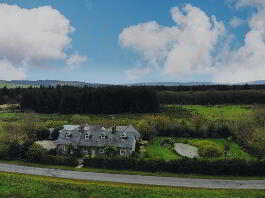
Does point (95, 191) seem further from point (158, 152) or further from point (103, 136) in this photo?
point (158, 152)

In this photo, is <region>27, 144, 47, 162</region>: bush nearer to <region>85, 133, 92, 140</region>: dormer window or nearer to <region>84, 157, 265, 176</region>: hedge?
<region>85, 133, 92, 140</region>: dormer window

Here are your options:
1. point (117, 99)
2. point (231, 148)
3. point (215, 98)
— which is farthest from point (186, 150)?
point (215, 98)

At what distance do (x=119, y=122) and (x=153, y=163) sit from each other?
3532 cm

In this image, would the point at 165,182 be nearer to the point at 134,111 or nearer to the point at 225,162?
the point at 225,162

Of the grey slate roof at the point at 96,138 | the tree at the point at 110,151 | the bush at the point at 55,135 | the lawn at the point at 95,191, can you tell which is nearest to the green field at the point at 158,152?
the grey slate roof at the point at 96,138

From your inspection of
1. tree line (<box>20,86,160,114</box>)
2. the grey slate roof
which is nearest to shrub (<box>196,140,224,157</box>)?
the grey slate roof

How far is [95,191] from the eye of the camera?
4888cm

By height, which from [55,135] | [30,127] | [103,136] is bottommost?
[55,135]

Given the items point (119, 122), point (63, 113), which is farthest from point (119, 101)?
point (119, 122)

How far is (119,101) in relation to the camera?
13512cm

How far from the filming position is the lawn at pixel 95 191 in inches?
1861

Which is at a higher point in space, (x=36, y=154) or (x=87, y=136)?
(x=87, y=136)

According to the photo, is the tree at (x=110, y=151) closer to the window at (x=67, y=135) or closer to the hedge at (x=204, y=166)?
the hedge at (x=204, y=166)

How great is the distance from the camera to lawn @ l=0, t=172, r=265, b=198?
1861 inches
